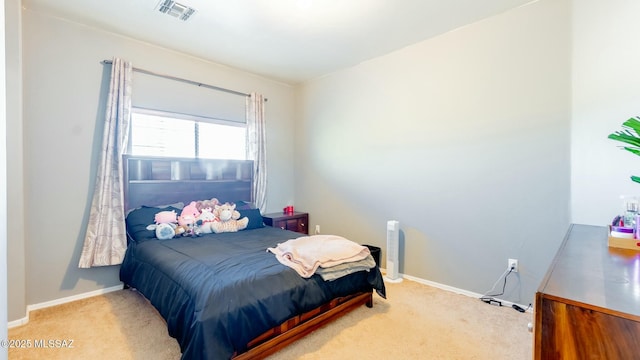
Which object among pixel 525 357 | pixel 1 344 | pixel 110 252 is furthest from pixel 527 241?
pixel 110 252

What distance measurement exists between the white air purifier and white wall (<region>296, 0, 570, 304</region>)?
0.51 feet

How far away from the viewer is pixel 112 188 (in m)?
2.89

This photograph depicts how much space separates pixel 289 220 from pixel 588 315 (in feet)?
11.6

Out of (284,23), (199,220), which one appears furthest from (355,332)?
(284,23)

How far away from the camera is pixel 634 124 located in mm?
1449

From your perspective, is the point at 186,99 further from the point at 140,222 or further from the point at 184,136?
the point at 140,222

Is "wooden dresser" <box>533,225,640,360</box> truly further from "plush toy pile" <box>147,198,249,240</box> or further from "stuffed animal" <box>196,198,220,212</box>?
"stuffed animal" <box>196,198,220,212</box>

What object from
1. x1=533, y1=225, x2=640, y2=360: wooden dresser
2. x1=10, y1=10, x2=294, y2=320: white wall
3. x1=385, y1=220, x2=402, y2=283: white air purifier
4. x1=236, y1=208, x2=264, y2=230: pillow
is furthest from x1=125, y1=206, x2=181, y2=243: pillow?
x1=533, y1=225, x2=640, y2=360: wooden dresser

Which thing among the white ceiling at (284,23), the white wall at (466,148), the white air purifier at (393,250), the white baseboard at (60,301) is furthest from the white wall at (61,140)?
the white air purifier at (393,250)

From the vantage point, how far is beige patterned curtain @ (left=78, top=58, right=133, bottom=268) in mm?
2795

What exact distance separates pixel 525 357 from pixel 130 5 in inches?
160

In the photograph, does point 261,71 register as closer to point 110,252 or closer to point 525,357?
point 110,252

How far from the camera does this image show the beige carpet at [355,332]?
77.9 inches

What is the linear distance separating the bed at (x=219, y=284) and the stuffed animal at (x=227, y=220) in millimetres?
104
